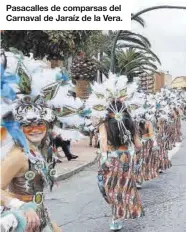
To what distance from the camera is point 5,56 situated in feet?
12.9

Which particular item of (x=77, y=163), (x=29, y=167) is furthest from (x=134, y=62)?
(x=29, y=167)

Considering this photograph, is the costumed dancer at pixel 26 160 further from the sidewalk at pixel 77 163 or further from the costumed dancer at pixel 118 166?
the sidewalk at pixel 77 163

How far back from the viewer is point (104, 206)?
8.52 m

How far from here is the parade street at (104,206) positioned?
23.6ft

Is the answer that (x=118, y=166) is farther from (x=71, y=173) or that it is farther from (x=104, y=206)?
(x=71, y=173)

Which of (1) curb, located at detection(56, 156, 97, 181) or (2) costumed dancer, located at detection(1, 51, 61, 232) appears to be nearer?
(2) costumed dancer, located at detection(1, 51, 61, 232)

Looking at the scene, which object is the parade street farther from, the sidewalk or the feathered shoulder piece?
the feathered shoulder piece

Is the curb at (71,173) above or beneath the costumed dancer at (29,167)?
beneath

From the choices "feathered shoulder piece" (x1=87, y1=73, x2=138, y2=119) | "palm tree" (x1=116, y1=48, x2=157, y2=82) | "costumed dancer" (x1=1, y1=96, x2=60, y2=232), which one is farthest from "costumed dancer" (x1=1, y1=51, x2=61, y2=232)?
"palm tree" (x1=116, y1=48, x2=157, y2=82)

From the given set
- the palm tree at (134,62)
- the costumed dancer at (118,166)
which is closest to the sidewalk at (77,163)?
the costumed dancer at (118,166)

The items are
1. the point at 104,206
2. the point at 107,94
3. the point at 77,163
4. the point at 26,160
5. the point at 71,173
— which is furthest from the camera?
the point at 77,163

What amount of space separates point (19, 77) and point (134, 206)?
338 centimetres

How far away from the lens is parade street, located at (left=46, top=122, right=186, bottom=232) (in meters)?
7.19

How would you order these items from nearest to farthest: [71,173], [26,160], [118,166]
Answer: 1. [26,160]
2. [118,166]
3. [71,173]
